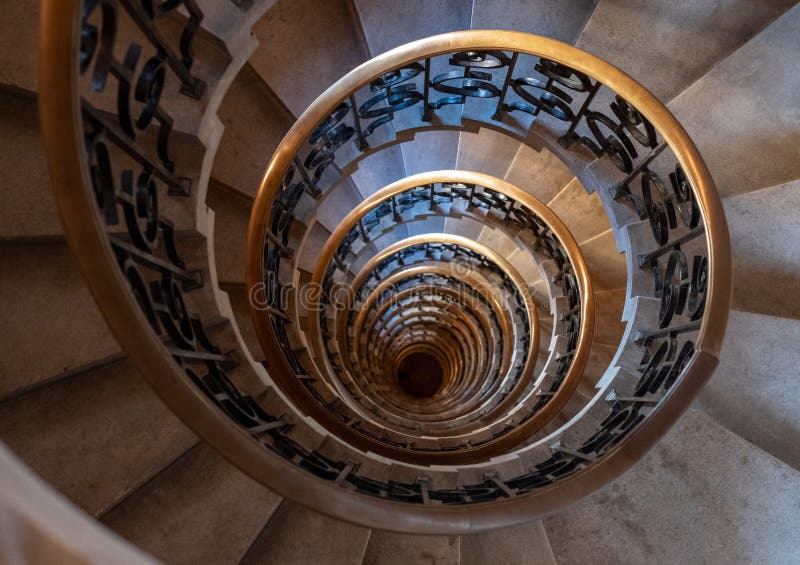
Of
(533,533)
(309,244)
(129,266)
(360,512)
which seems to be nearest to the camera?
(129,266)

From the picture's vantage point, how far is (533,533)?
97.3 inches

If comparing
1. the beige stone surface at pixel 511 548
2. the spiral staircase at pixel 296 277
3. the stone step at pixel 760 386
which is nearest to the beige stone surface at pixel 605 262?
the spiral staircase at pixel 296 277

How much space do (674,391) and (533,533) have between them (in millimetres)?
1190

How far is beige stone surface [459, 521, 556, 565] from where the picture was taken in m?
2.43

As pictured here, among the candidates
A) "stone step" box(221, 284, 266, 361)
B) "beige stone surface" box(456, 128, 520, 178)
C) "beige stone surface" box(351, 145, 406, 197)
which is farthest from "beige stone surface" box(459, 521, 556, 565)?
"beige stone surface" box(351, 145, 406, 197)

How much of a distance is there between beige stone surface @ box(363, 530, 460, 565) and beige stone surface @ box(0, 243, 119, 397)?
1734 millimetres

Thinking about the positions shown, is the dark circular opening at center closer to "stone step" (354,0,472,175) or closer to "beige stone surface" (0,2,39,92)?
"stone step" (354,0,472,175)

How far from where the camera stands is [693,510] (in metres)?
2.40

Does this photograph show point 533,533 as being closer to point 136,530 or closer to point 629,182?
point 136,530

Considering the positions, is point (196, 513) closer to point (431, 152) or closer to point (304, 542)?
point (304, 542)

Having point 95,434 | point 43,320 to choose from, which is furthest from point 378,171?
point 95,434

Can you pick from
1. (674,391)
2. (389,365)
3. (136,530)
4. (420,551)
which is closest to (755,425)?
(674,391)

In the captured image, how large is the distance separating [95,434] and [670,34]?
4.00 m

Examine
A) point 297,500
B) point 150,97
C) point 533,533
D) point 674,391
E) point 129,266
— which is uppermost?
point 674,391
